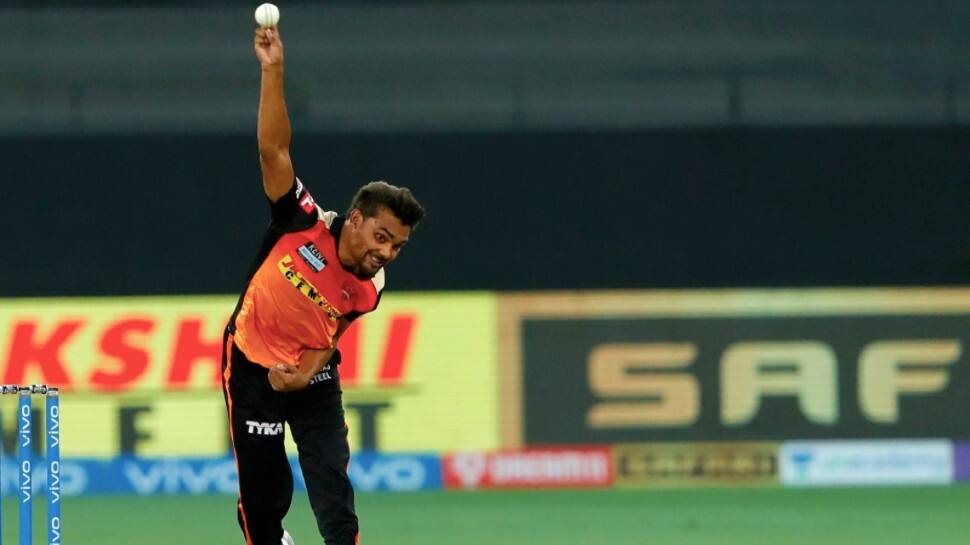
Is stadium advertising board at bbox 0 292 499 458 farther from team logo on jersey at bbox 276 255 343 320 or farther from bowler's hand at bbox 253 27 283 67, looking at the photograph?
bowler's hand at bbox 253 27 283 67

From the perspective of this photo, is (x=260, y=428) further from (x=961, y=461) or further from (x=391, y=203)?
(x=961, y=461)

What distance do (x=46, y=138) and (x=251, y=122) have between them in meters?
1.32

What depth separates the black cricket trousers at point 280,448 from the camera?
6277mm

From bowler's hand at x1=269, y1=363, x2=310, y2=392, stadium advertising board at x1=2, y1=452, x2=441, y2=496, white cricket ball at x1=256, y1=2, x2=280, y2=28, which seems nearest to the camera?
white cricket ball at x1=256, y1=2, x2=280, y2=28

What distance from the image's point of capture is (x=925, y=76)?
12.1 m

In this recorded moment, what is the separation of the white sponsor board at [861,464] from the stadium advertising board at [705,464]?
137 mm

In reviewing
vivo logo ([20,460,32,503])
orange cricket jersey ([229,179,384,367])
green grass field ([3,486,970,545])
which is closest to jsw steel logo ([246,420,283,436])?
orange cricket jersey ([229,179,384,367])

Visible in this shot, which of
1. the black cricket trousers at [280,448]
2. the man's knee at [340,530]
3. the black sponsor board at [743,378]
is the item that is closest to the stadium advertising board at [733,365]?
the black sponsor board at [743,378]

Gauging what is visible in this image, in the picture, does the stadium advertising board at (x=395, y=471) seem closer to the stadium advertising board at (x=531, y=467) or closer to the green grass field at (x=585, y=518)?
the stadium advertising board at (x=531, y=467)

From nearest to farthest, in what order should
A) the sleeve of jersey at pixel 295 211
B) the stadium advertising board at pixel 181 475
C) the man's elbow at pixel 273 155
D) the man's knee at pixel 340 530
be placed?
the man's elbow at pixel 273 155, the sleeve of jersey at pixel 295 211, the man's knee at pixel 340 530, the stadium advertising board at pixel 181 475

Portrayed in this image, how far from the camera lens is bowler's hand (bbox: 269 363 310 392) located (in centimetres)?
602

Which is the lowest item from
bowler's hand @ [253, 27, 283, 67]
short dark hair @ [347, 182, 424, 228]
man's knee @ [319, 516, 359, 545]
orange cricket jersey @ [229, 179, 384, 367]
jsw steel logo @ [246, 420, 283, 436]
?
man's knee @ [319, 516, 359, 545]

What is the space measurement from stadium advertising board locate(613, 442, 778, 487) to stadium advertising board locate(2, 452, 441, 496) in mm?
1416

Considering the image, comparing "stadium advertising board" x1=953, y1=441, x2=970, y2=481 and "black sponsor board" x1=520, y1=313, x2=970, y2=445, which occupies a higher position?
"black sponsor board" x1=520, y1=313, x2=970, y2=445
